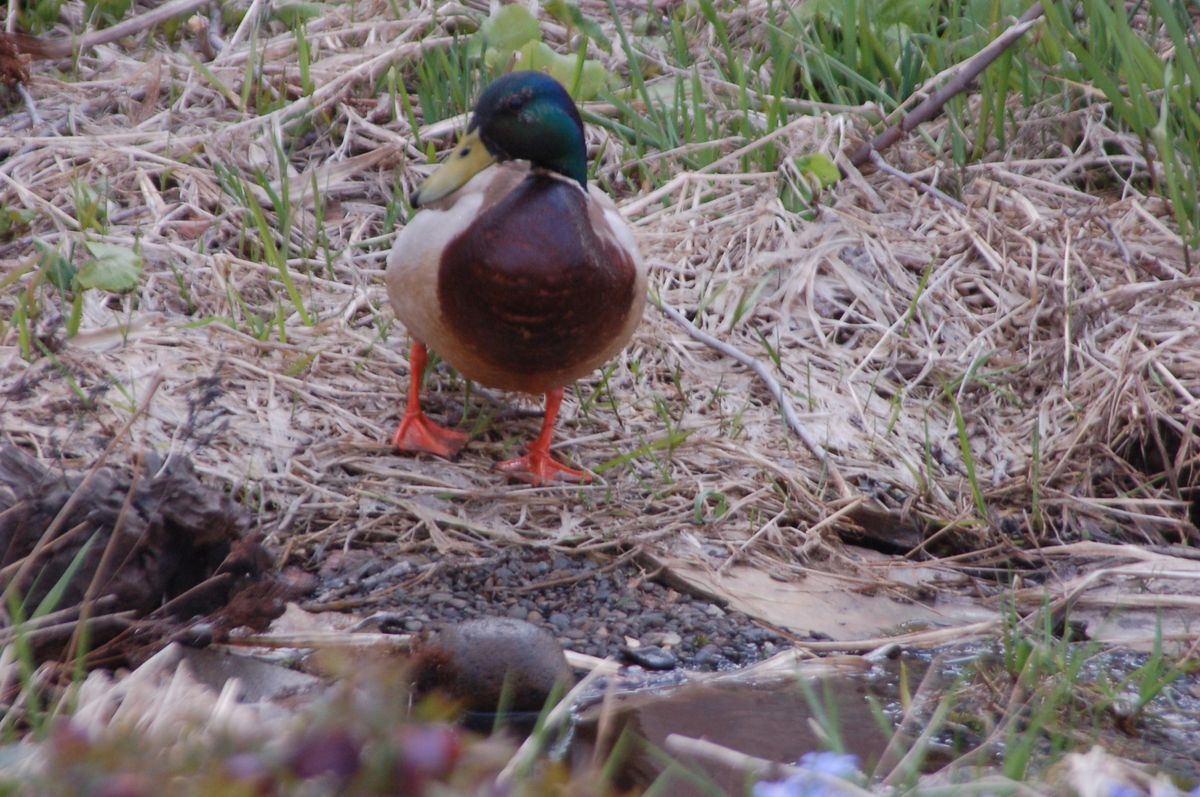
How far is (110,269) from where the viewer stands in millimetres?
3664

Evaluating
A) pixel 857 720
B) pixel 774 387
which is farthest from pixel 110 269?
pixel 857 720

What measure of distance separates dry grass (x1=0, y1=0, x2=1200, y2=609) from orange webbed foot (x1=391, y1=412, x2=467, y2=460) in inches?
1.9

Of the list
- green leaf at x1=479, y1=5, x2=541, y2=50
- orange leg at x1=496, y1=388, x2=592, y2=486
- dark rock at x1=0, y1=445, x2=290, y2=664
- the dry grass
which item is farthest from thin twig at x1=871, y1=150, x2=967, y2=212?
dark rock at x1=0, y1=445, x2=290, y2=664

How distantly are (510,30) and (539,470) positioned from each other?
197cm

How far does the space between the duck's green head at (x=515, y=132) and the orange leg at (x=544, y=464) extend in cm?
56

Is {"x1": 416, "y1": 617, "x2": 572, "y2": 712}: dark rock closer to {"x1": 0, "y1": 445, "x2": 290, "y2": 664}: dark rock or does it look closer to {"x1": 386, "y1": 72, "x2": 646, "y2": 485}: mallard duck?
{"x1": 0, "y1": 445, "x2": 290, "y2": 664}: dark rock

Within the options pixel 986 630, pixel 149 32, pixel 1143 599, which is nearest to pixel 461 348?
pixel 986 630

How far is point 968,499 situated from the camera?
131 inches

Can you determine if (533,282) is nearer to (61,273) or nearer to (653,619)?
(653,619)

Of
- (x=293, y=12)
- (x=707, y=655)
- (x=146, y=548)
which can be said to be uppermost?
(x=293, y=12)

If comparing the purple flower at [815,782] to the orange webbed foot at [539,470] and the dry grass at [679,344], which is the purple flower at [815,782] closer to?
the dry grass at [679,344]

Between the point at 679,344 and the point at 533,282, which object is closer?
the point at 533,282

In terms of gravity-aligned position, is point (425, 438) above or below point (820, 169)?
below

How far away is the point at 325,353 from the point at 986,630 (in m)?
1.84
